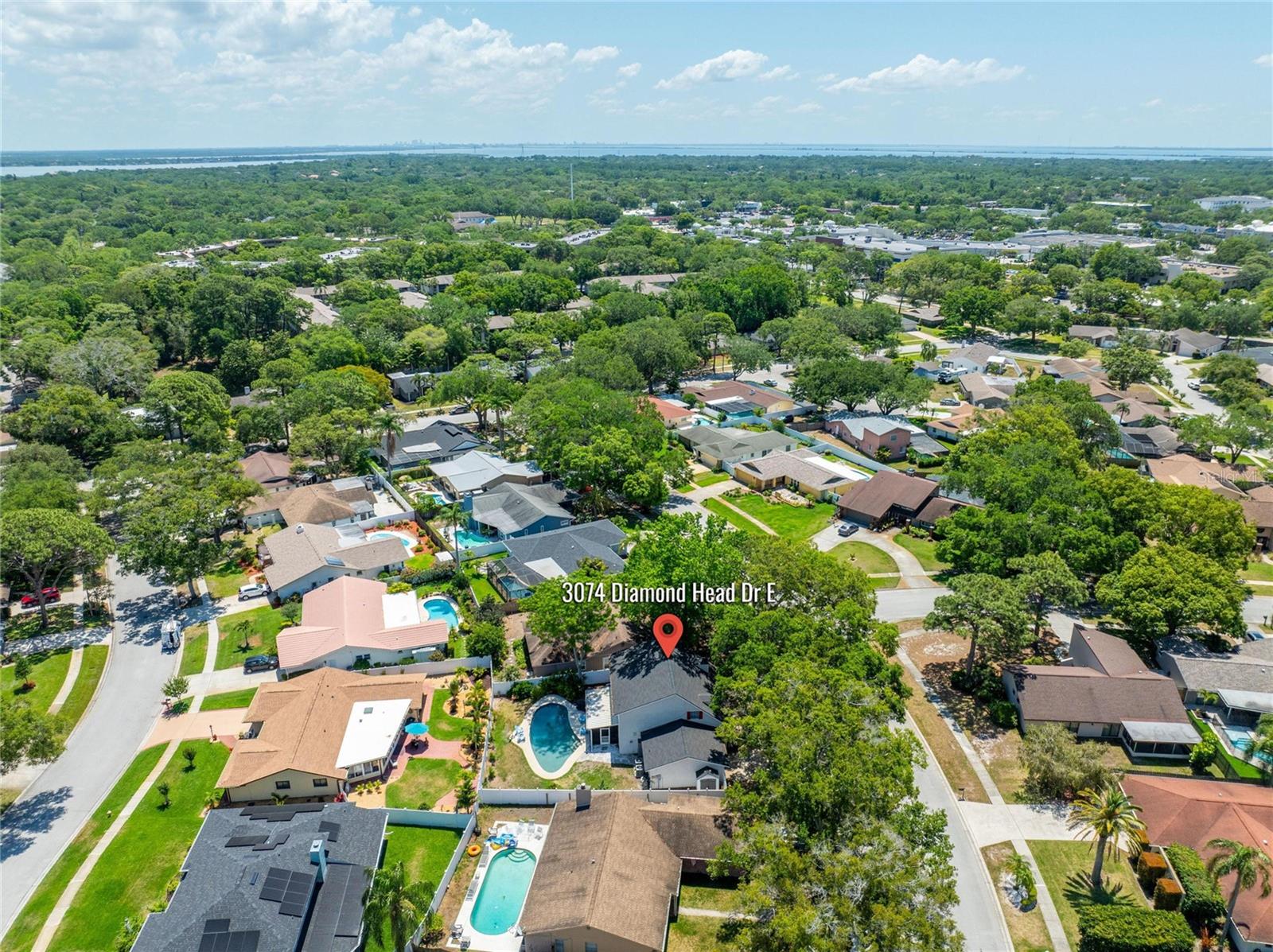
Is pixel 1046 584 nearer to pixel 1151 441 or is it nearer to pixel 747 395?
pixel 1151 441

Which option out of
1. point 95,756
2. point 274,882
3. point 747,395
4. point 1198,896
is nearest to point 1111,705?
point 1198,896

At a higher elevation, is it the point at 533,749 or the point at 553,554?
the point at 553,554

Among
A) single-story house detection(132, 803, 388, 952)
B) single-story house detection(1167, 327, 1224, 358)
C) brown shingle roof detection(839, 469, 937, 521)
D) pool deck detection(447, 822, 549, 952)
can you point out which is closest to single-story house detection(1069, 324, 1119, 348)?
single-story house detection(1167, 327, 1224, 358)

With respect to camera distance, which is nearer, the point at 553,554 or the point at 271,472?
the point at 553,554

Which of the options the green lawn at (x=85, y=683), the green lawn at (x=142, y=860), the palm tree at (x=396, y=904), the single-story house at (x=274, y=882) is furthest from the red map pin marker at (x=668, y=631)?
the green lawn at (x=85, y=683)

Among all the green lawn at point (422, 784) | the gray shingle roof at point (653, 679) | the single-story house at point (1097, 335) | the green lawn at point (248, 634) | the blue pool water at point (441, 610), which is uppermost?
the single-story house at point (1097, 335)

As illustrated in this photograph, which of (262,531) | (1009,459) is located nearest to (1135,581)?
(1009,459)

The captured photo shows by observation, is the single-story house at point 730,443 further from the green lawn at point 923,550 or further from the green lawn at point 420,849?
the green lawn at point 420,849

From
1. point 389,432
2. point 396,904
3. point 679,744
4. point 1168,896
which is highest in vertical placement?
point 389,432

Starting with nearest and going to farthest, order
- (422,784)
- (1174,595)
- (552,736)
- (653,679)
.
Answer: (422,784), (653,679), (552,736), (1174,595)
